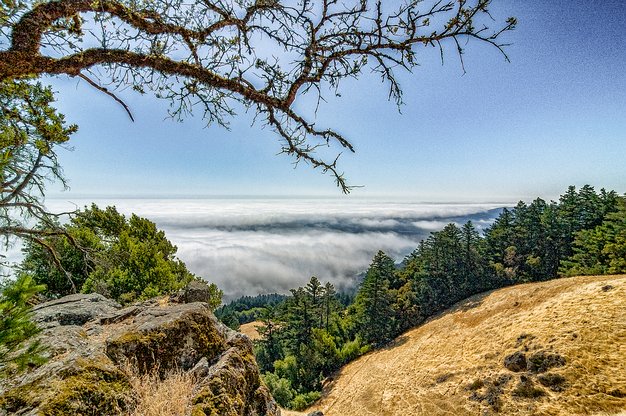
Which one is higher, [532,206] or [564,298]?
[532,206]

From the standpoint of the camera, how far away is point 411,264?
54.4 meters

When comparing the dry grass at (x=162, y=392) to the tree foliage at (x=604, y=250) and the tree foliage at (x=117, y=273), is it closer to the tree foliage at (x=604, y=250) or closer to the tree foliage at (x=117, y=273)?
the tree foliage at (x=117, y=273)

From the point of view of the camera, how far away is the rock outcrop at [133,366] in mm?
3432

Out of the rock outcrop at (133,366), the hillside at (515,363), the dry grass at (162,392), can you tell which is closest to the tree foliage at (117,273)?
the rock outcrop at (133,366)

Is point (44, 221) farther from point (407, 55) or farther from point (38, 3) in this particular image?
point (407, 55)

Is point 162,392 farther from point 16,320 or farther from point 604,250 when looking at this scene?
point 604,250

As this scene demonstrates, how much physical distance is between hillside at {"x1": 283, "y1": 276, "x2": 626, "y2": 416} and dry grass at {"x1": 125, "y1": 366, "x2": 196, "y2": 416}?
62.8ft

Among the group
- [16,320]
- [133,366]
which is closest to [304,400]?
[133,366]

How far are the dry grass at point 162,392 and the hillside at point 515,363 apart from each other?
19.1 metres

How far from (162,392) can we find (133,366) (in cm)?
78

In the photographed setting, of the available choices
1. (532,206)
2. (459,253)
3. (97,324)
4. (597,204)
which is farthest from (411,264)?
(97,324)

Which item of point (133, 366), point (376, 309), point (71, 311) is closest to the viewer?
point (133, 366)

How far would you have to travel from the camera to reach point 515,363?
19.5 metres

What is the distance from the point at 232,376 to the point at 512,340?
2562 cm
